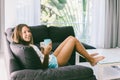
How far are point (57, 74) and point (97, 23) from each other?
12.4 ft

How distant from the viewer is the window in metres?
5.74

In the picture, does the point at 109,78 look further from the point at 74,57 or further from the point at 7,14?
the point at 7,14

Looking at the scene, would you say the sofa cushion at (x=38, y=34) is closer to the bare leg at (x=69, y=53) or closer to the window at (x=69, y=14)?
the bare leg at (x=69, y=53)

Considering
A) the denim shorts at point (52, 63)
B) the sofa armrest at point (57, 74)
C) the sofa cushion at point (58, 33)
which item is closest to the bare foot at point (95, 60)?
the denim shorts at point (52, 63)

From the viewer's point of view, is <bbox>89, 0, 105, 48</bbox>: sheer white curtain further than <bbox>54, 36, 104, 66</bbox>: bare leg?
Yes

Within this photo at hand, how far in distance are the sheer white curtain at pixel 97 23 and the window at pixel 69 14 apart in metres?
0.13

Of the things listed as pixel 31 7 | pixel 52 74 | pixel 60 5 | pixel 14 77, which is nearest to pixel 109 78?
pixel 52 74

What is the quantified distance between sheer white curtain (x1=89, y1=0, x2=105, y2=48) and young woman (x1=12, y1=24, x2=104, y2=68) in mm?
2436

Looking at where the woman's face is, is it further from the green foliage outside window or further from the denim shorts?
the green foliage outside window

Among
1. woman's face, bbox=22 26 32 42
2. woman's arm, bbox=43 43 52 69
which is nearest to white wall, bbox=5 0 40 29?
woman's face, bbox=22 26 32 42

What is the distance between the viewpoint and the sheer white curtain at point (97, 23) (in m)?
5.72

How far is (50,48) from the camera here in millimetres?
2643

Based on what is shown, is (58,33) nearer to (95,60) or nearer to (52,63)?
(95,60)

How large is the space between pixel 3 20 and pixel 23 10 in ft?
1.63
